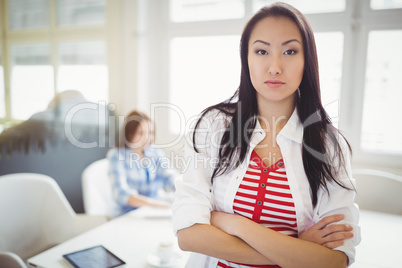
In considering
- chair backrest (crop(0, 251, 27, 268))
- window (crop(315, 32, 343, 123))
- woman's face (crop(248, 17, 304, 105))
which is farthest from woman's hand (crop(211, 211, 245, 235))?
window (crop(315, 32, 343, 123))

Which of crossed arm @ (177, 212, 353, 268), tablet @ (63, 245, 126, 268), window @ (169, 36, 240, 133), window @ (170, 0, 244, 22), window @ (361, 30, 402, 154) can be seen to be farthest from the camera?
window @ (170, 0, 244, 22)

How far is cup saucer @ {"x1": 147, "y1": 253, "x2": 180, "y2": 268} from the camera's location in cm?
108

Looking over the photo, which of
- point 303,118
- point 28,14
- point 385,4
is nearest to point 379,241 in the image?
point 303,118

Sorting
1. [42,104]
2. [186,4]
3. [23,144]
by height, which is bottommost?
[23,144]

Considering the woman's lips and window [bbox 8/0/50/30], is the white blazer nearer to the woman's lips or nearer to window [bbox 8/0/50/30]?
the woman's lips

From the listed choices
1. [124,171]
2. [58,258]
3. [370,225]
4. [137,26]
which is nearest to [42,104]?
[124,171]

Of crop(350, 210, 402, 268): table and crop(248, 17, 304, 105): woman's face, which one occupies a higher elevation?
crop(248, 17, 304, 105): woman's face

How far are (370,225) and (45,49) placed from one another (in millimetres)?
1759

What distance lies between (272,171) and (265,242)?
0.18 meters

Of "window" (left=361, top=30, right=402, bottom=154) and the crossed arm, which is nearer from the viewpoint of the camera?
the crossed arm

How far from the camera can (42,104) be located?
1.60 m

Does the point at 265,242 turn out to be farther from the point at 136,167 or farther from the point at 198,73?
the point at 198,73

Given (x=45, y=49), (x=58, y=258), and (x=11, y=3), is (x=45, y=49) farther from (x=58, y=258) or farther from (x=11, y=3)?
Result: (x=58, y=258)

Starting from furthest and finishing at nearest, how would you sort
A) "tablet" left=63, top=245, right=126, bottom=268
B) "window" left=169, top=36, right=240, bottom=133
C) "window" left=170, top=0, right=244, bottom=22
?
"window" left=170, top=0, right=244, bottom=22 → "window" left=169, top=36, right=240, bottom=133 → "tablet" left=63, top=245, right=126, bottom=268
